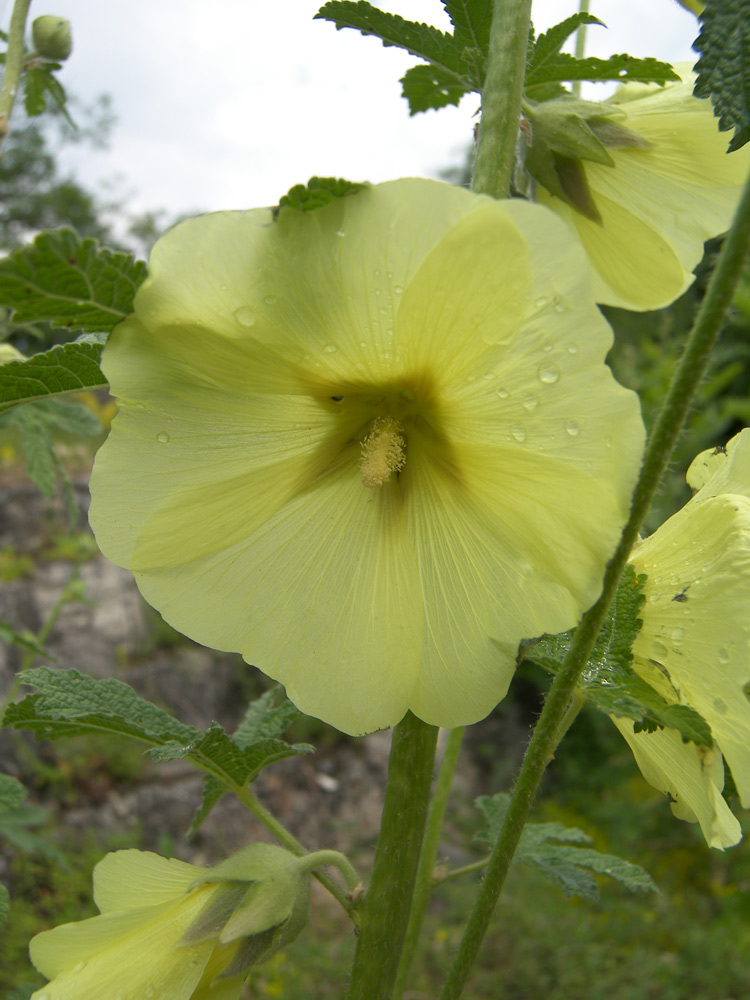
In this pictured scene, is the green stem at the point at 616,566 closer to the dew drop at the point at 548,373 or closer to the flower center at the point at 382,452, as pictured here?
the dew drop at the point at 548,373

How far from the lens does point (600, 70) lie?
72 centimetres

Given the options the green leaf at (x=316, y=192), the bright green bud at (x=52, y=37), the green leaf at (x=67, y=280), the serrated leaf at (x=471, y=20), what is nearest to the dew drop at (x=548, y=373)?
the green leaf at (x=316, y=192)

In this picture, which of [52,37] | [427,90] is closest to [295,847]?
[427,90]

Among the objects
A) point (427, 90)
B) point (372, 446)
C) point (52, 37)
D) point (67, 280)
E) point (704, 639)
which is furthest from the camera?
point (52, 37)

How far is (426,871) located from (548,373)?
592 millimetres

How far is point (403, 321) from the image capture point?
54cm

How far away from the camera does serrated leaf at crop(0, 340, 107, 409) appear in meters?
0.59

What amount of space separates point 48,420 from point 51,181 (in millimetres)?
19268

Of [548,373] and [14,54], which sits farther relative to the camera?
[14,54]

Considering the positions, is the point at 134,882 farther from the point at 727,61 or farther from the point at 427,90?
the point at 427,90

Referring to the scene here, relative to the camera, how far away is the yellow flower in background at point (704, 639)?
57 centimetres

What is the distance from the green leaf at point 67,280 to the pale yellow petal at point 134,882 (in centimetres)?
43

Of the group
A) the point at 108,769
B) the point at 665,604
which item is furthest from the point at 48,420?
the point at 108,769

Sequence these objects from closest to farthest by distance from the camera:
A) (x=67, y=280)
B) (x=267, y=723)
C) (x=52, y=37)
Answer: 1. (x=67, y=280)
2. (x=267, y=723)
3. (x=52, y=37)
